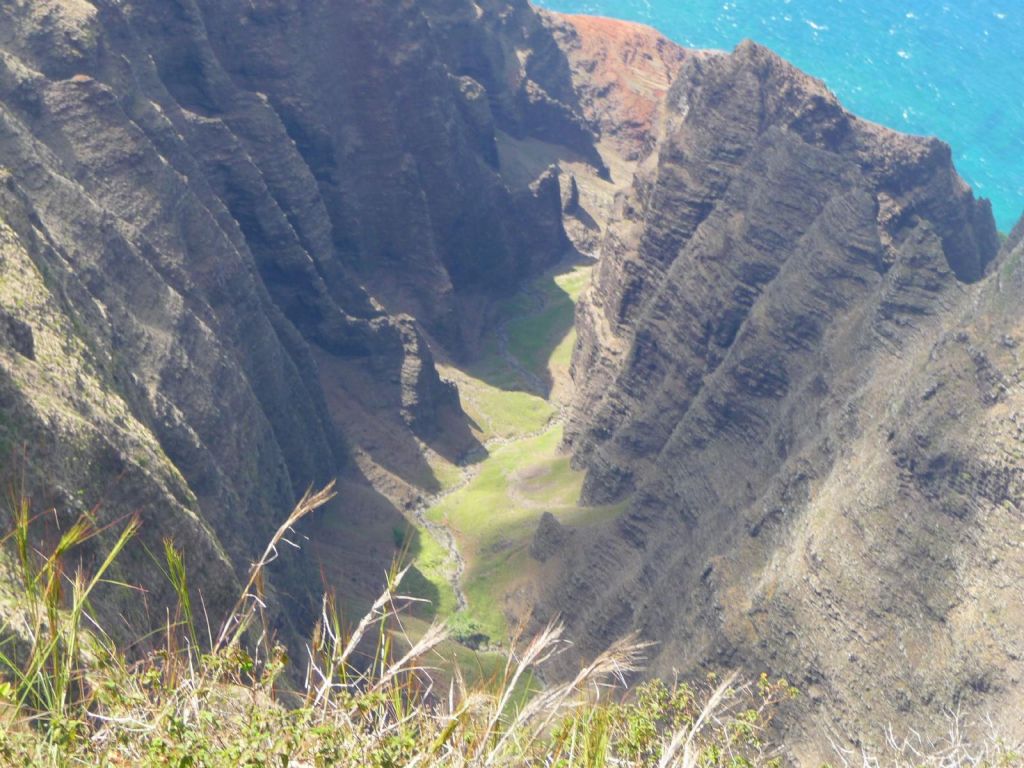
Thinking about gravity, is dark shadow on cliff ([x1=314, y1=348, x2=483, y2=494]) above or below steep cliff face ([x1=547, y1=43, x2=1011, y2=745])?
below

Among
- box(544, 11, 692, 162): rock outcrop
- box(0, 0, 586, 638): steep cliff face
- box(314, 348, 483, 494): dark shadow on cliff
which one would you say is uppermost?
box(544, 11, 692, 162): rock outcrop

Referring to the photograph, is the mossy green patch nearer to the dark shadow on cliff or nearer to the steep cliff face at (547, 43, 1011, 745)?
the steep cliff face at (547, 43, 1011, 745)

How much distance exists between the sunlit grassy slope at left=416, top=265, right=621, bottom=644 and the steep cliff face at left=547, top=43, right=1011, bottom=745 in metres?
3.72

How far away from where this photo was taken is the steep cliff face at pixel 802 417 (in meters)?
41.3

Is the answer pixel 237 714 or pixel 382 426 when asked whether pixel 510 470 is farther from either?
pixel 237 714

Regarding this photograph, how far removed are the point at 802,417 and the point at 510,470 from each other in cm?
3195

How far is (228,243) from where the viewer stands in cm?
6750

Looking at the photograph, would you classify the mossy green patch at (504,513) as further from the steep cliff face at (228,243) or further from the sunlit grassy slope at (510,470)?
the steep cliff face at (228,243)

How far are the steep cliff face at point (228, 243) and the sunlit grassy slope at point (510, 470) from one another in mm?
4864

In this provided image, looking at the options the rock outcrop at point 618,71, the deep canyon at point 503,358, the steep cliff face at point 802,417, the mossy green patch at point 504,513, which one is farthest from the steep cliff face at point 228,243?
the rock outcrop at point 618,71

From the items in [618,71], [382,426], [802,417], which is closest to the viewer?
[802,417]

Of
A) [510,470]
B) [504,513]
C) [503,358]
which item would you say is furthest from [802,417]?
[503,358]

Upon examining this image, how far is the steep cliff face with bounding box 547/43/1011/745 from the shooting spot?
41.3 metres

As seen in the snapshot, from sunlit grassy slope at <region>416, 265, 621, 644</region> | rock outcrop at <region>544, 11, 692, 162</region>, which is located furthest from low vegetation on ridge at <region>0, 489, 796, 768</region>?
rock outcrop at <region>544, 11, 692, 162</region>
